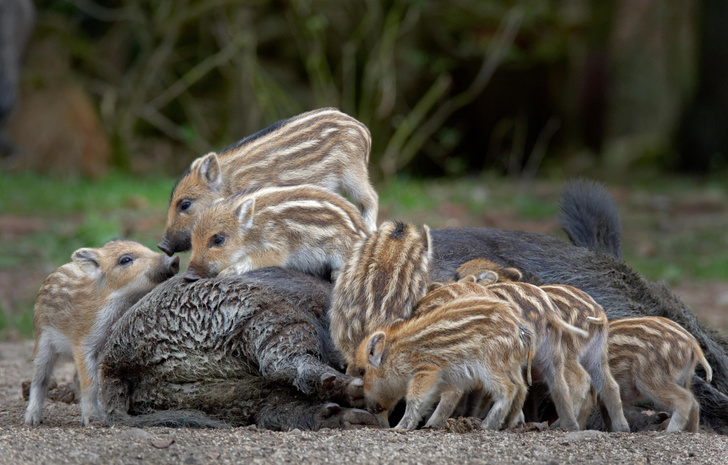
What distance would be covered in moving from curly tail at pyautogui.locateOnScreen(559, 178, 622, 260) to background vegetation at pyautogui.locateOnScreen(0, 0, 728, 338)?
5.88 m

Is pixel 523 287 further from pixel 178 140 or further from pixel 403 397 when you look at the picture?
pixel 178 140

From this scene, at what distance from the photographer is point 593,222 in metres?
4.89

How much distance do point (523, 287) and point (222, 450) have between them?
1325mm

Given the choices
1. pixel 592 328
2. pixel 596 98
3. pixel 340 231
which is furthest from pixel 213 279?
pixel 596 98

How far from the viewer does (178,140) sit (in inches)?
608

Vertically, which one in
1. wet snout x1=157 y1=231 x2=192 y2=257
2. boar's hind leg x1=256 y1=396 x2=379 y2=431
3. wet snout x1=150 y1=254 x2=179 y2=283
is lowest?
boar's hind leg x1=256 y1=396 x2=379 y2=431

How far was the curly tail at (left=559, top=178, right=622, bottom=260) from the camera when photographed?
16.0ft

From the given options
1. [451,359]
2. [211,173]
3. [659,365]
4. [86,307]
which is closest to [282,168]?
[211,173]

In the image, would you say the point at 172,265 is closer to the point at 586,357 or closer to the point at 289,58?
the point at 586,357

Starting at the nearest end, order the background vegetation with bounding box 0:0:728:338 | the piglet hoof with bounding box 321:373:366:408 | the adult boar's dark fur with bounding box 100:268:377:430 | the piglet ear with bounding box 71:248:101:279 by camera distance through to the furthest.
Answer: the piglet hoof with bounding box 321:373:366:408 < the adult boar's dark fur with bounding box 100:268:377:430 < the piglet ear with bounding box 71:248:101:279 < the background vegetation with bounding box 0:0:728:338

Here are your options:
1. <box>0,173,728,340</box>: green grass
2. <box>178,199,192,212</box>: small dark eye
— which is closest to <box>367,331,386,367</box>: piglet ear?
<box>178,199,192,212</box>: small dark eye

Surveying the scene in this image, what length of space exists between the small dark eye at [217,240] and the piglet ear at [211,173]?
1.89 feet

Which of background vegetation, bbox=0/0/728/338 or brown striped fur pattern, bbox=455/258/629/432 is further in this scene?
background vegetation, bbox=0/0/728/338

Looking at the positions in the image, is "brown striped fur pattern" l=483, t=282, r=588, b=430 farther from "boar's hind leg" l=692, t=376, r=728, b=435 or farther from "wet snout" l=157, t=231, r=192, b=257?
"wet snout" l=157, t=231, r=192, b=257
